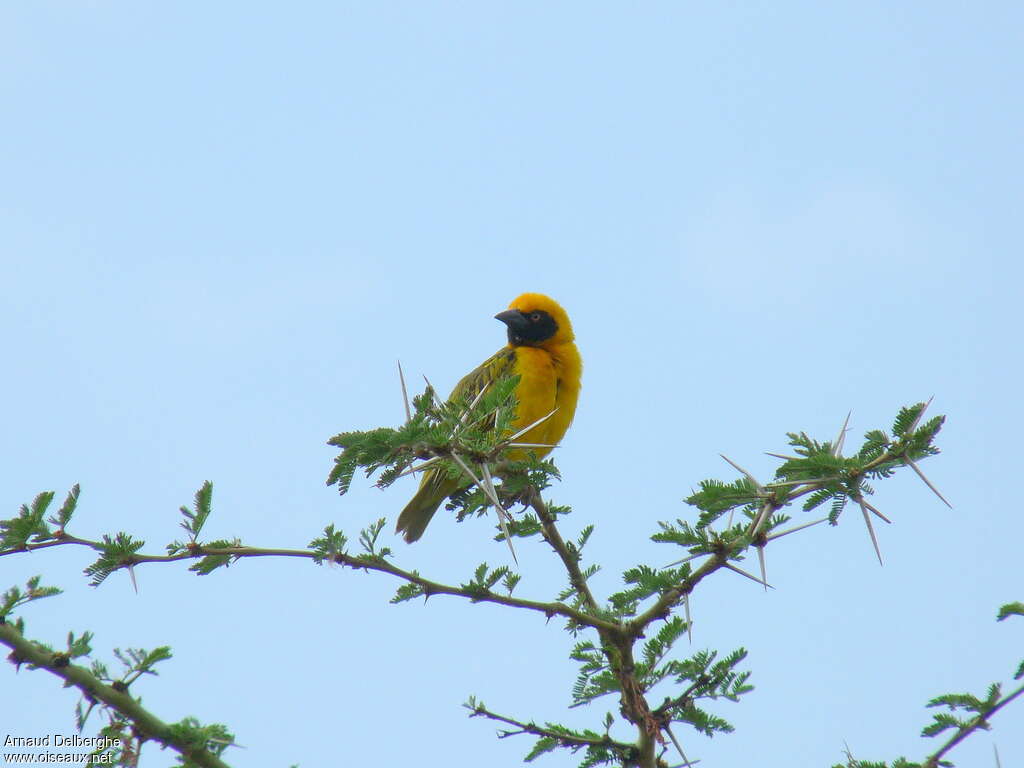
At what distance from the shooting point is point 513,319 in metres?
8.54

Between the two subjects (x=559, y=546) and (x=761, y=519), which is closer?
(x=761, y=519)

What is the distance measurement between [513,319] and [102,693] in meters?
5.82

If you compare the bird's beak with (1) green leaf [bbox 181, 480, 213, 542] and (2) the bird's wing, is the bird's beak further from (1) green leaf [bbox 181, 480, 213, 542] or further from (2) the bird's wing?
(1) green leaf [bbox 181, 480, 213, 542]

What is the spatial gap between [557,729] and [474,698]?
30 centimetres

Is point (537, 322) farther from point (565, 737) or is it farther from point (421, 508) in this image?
point (565, 737)

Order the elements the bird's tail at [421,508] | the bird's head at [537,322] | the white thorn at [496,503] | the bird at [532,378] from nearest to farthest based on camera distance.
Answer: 1. the white thorn at [496,503]
2. the bird's tail at [421,508]
3. the bird at [532,378]
4. the bird's head at [537,322]

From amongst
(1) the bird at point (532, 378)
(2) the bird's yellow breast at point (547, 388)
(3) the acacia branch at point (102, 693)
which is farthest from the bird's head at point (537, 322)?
(3) the acacia branch at point (102, 693)

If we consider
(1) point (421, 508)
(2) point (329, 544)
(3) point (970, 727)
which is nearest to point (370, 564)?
(2) point (329, 544)

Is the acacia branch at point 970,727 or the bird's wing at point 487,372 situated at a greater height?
the bird's wing at point 487,372

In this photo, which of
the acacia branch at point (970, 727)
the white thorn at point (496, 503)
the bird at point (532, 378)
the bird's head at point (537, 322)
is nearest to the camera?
the white thorn at point (496, 503)

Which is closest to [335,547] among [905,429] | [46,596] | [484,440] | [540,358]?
[484,440]

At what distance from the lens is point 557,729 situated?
11.7 ft

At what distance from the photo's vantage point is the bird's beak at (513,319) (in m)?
8.52

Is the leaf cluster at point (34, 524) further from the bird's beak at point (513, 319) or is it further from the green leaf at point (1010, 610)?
the bird's beak at point (513, 319)
